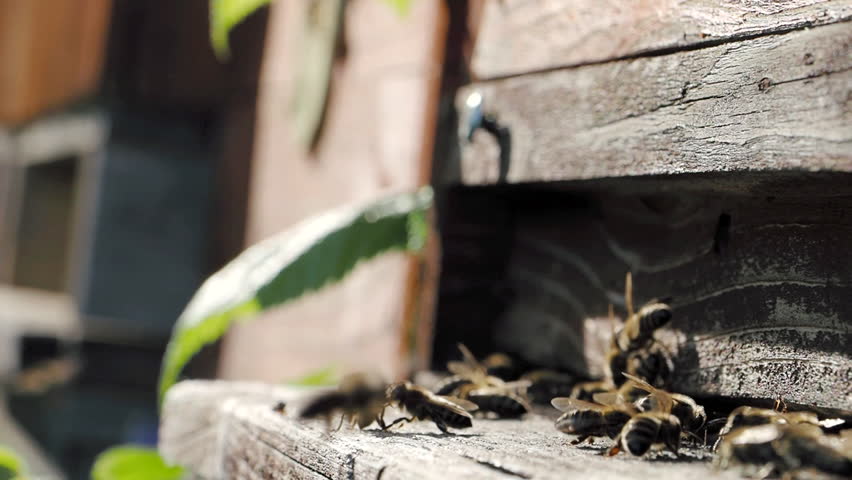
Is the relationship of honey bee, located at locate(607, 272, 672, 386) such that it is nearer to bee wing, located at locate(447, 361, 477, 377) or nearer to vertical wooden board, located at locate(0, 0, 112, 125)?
bee wing, located at locate(447, 361, 477, 377)

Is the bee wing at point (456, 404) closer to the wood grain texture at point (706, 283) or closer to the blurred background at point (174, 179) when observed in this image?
the wood grain texture at point (706, 283)

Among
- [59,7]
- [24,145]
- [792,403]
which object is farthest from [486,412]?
[24,145]

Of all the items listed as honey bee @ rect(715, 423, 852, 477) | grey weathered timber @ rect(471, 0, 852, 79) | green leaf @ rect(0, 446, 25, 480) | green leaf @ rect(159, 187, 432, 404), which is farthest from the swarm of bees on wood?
green leaf @ rect(0, 446, 25, 480)

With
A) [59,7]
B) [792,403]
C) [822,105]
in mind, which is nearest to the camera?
[822,105]

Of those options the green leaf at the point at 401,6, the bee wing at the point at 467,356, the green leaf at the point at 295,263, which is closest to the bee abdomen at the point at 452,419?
the bee wing at the point at 467,356

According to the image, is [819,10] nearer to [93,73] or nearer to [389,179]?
[389,179]

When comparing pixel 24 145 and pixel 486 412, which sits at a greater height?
pixel 24 145

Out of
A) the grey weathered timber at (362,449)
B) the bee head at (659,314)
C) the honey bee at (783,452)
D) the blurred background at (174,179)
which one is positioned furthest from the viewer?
the blurred background at (174,179)

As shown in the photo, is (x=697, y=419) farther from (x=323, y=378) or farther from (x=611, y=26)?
(x=323, y=378)
